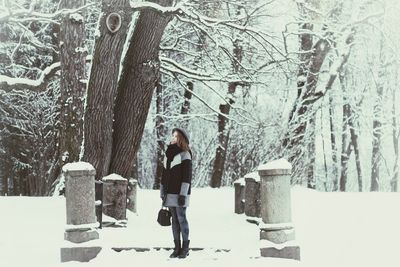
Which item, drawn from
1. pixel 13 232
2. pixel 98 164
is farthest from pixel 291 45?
pixel 13 232

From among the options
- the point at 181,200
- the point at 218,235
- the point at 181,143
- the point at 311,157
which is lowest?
the point at 218,235

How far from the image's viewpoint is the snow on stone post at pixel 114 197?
40.3 ft

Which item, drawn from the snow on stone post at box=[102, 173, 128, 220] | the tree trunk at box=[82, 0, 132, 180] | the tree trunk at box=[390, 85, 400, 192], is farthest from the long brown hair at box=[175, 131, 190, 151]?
the tree trunk at box=[390, 85, 400, 192]

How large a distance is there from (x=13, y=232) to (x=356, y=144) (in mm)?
24570

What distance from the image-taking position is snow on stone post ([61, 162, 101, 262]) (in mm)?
8867

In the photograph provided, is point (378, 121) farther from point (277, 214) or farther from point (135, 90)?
point (277, 214)

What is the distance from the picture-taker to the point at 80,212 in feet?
29.3

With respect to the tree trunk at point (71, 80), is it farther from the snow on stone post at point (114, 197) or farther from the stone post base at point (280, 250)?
the stone post base at point (280, 250)

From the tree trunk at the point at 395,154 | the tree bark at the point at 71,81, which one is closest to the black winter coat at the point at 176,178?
the tree bark at the point at 71,81

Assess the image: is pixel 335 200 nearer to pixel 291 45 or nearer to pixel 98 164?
pixel 98 164

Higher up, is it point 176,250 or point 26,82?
point 26,82

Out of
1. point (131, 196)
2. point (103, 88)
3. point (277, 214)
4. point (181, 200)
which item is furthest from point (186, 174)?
point (131, 196)

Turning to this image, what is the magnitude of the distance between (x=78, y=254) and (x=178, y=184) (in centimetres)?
165

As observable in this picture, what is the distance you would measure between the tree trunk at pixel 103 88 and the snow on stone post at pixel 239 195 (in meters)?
3.21
